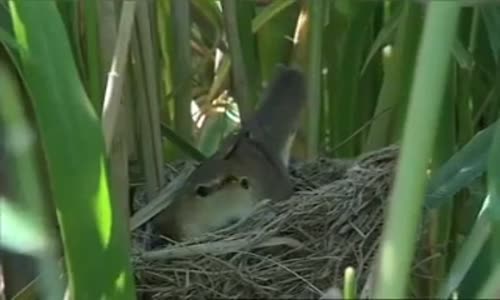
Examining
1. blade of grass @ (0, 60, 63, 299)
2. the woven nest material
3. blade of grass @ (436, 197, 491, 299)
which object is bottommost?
the woven nest material

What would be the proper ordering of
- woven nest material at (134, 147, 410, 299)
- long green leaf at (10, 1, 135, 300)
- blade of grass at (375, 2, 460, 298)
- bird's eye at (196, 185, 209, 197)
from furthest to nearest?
1. bird's eye at (196, 185, 209, 197)
2. woven nest material at (134, 147, 410, 299)
3. long green leaf at (10, 1, 135, 300)
4. blade of grass at (375, 2, 460, 298)

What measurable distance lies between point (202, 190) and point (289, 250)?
12 cm

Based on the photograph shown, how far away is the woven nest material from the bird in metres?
0.04

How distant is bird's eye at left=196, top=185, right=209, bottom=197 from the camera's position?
988 millimetres

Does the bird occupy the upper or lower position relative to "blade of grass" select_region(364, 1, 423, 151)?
lower

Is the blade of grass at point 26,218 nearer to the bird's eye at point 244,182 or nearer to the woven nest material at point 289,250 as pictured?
the woven nest material at point 289,250

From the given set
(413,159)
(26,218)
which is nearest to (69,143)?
(26,218)

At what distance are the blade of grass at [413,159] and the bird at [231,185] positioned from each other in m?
0.59

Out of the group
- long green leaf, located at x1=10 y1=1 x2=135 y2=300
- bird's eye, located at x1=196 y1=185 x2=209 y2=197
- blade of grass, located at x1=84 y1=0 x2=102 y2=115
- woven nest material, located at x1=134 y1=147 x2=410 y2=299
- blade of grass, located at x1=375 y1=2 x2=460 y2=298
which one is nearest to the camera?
blade of grass, located at x1=375 y1=2 x2=460 y2=298

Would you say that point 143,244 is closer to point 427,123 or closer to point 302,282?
point 302,282

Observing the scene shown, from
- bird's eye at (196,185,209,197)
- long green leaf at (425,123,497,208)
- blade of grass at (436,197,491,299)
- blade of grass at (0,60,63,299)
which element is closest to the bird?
bird's eye at (196,185,209,197)

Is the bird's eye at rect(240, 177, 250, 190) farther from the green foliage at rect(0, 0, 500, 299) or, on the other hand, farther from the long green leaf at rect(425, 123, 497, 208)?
the long green leaf at rect(425, 123, 497, 208)

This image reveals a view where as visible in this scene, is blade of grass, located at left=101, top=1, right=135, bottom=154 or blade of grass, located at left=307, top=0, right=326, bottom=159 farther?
blade of grass, located at left=307, top=0, right=326, bottom=159

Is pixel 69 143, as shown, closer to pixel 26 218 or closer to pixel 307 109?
pixel 26 218
